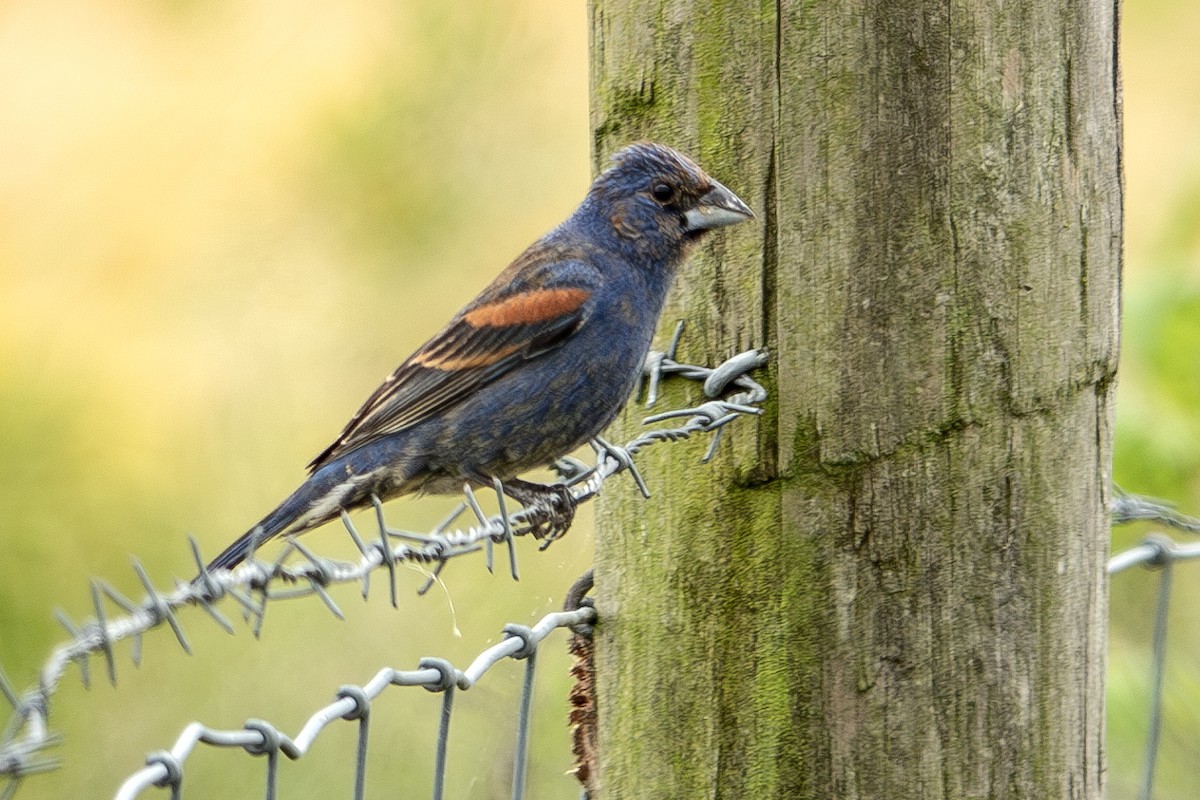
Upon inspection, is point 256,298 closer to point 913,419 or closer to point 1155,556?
point 1155,556

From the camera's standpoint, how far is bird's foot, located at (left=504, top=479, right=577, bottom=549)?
2.80m

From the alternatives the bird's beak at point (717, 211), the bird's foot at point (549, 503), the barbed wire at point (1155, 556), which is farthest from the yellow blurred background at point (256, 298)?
the bird's beak at point (717, 211)

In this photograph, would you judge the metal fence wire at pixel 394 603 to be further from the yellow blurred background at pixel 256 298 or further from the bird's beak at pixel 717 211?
the yellow blurred background at pixel 256 298

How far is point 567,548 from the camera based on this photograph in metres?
4.39

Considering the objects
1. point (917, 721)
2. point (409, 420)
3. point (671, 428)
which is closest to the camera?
point (917, 721)

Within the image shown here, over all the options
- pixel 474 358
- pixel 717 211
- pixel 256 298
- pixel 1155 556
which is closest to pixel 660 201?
pixel 717 211

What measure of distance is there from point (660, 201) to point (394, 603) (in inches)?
57.9

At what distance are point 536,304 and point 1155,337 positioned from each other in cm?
165

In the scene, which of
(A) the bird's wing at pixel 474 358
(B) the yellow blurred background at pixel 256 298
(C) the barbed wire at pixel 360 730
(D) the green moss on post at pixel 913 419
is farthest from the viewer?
(B) the yellow blurred background at pixel 256 298

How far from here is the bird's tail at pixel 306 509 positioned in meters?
2.52

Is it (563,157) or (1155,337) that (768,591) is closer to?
(1155,337)

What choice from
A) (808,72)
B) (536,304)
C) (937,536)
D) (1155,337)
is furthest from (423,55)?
(937,536)

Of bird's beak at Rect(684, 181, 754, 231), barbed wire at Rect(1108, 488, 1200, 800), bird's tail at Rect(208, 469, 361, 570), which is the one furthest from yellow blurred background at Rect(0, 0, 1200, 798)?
bird's beak at Rect(684, 181, 754, 231)

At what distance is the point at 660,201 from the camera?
2.73m
